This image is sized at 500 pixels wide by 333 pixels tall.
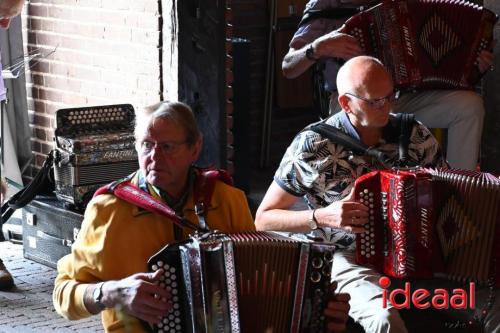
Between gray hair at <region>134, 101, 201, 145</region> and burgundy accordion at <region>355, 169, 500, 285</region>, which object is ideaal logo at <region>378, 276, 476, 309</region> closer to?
burgundy accordion at <region>355, 169, 500, 285</region>

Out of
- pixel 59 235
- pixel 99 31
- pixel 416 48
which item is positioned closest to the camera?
pixel 416 48

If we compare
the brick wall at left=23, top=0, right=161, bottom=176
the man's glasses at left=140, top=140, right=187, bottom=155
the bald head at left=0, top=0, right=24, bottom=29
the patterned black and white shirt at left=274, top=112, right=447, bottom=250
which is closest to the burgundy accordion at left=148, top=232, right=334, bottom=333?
the man's glasses at left=140, top=140, right=187, bottom=155

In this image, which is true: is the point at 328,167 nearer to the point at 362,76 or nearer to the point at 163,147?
the point at 362,76

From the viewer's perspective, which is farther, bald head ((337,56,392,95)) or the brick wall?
the brick wall

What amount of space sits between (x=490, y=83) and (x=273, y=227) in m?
2.05

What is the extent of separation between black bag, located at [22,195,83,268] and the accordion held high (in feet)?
0.28

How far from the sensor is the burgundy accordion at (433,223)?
11.0 feet

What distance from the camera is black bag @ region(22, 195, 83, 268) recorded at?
16.7 feet

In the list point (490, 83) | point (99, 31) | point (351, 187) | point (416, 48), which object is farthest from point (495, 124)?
point (99, 31)

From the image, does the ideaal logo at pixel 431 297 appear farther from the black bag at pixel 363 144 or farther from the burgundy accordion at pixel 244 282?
the burgundy accordion at pixel 244 282

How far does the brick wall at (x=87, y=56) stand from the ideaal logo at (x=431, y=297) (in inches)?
92.6

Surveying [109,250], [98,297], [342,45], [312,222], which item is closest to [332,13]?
[342,45]

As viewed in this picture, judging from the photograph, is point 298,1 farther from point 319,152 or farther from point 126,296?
point 126,296

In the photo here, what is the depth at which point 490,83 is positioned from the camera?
17.1 feet
